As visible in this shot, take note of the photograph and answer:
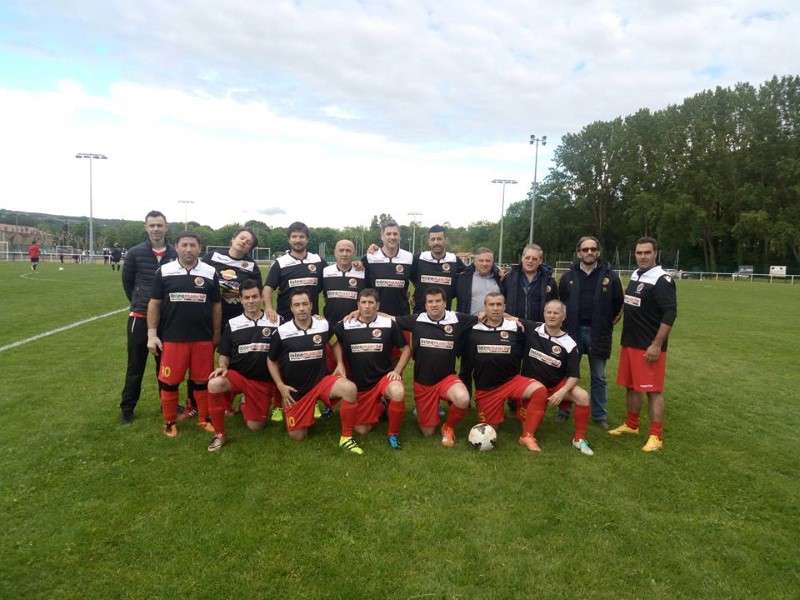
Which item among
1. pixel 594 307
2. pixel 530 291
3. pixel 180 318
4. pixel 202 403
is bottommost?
pixel 202 403

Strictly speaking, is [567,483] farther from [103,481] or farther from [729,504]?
[103,481]

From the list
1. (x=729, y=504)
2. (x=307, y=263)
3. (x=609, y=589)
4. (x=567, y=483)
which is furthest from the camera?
(x=307, y=263)

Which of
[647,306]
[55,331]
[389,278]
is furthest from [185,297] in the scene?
[55,331]

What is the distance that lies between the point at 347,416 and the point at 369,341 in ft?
2.46

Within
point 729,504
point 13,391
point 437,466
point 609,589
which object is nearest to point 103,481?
point 437,466

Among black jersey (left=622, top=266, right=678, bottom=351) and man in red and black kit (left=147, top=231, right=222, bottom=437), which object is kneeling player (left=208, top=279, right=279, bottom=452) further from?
black jersey (left=622, top=266, right=678, bottom=351)

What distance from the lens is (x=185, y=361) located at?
462cm

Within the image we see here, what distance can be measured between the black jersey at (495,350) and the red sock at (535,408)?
43 cm

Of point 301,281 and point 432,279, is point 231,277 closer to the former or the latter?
point 301,281

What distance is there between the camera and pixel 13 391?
223 inches

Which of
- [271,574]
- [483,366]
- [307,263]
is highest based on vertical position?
[307,263]

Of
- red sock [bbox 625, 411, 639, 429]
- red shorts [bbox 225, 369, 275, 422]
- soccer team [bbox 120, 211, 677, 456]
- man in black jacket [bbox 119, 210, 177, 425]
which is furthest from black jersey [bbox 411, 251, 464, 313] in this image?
man in black jacket [bbox 119, 210, 177, 425]

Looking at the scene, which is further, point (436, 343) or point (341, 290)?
point (341, 290)

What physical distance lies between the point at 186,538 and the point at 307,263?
296 cm
